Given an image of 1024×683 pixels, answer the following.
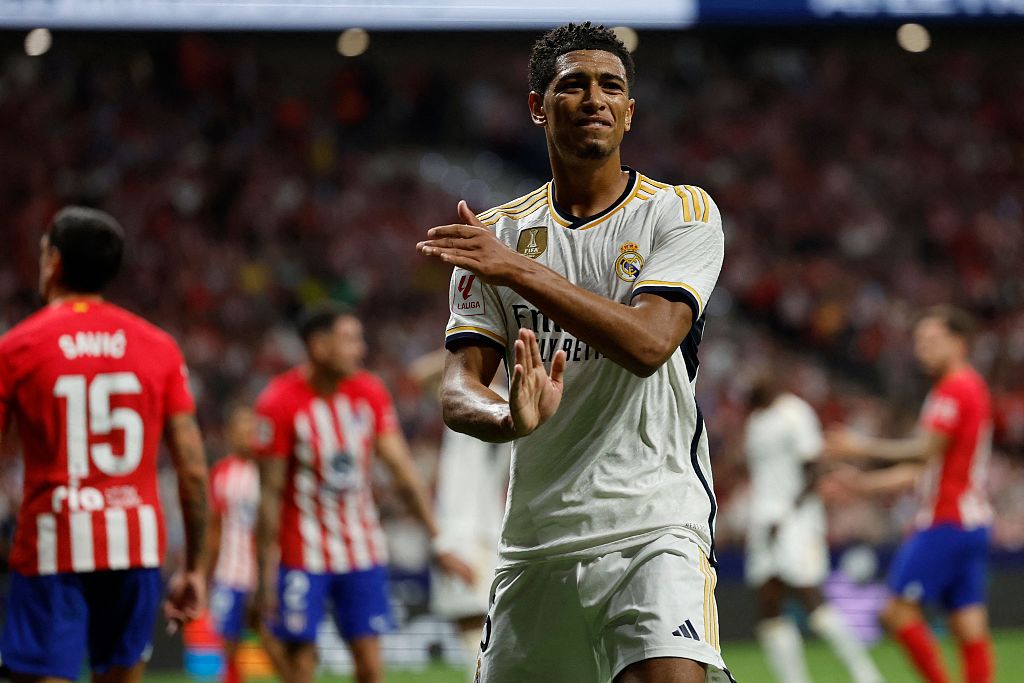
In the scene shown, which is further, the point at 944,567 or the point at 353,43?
the point at 353,43

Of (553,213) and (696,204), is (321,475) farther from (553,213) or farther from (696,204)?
(696,204)

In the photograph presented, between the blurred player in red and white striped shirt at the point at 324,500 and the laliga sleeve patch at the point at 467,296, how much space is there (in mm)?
3709

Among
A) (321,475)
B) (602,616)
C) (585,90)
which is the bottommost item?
(602,616)

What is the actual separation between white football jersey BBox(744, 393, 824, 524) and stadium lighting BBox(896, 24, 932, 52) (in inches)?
316

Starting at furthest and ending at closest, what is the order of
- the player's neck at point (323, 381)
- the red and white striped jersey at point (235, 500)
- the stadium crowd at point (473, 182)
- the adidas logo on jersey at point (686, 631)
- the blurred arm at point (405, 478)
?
the stadium crowd at point (473, 182)
the red and white striped jersey at point (235, 500)
the player's neck at point (323, 381)
the blurred arm at point (405, 478)
the adidas logo on jersey at point (686, 631)

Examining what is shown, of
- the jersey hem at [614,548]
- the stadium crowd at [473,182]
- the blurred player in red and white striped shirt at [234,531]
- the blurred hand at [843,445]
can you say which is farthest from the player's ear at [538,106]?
the stadium crowd at [473,182]

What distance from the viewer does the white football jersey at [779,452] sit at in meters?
10.1

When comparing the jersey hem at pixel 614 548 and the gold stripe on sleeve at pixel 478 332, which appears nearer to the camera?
the jersey hem at pixel 614 548

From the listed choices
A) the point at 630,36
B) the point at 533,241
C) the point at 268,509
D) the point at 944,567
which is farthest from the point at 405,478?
the point at 630,36

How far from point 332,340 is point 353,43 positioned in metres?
11.2

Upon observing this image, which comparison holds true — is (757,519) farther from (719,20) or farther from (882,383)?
(882,383)

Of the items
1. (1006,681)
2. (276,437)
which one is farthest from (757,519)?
(276,437)

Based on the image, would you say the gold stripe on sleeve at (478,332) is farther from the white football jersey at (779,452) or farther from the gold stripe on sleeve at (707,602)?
the white football jersey at (779,452)

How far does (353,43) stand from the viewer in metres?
17.8
